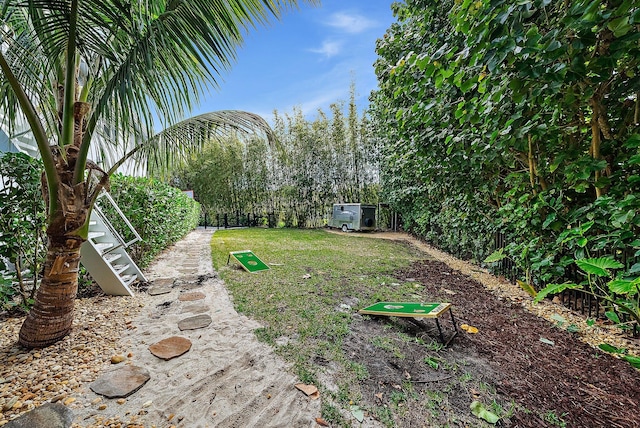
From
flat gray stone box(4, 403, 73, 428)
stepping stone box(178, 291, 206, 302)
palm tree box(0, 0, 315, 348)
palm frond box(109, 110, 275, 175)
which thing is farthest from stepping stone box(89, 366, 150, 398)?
palm frond box(109, 110, 275, 175)

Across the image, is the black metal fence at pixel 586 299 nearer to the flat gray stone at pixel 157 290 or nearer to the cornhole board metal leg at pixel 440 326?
the cornhole board metal leg at pixel 440 326

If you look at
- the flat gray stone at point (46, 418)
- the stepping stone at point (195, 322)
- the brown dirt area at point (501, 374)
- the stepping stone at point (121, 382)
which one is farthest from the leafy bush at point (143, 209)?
the brown dirt area at point (501, 374)

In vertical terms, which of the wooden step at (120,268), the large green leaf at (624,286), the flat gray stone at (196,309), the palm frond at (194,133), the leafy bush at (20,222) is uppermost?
the palm frond at (194,133)

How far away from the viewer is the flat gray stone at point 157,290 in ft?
11.5

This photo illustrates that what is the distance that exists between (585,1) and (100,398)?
11.6 ft

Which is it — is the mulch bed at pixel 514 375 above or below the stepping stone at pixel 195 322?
below

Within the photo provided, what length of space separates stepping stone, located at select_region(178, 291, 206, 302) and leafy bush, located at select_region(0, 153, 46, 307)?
1.34 m

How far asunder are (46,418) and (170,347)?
2.62 ft

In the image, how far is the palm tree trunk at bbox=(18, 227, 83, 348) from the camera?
6.66 feet

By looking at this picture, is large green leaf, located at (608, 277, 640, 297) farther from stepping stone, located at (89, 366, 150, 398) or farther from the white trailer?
the white trailer

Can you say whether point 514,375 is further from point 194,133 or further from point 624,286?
point 194,133

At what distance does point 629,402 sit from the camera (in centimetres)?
163

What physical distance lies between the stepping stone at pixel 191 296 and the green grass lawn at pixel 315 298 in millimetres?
407

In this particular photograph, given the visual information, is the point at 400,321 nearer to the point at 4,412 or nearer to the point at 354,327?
the point at 354,327
